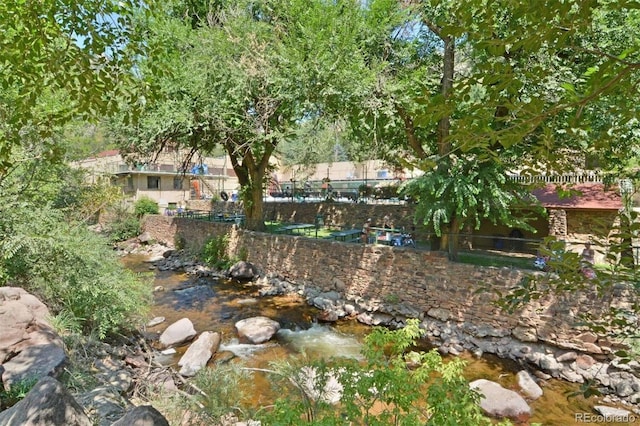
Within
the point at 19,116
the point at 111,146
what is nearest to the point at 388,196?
the point at 111,146

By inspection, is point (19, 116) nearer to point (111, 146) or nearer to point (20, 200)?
point (20, 200)

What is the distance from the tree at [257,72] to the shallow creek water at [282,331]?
529 centimetres

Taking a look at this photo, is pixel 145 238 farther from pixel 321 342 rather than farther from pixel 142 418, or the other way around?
pixel 142 418

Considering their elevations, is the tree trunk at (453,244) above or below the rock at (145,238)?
above

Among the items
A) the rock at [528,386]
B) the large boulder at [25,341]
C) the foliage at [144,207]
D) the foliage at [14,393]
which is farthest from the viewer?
the foliage at [144,207]

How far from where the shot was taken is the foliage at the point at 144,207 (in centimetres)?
2398

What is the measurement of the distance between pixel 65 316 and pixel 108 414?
2.88 m

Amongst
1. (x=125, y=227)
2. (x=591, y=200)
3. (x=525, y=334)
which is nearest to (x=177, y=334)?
(x=525, y=334)

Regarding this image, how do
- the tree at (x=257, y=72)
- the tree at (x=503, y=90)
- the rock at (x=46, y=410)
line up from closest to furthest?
the tree at (x=503, y=90), the rock at (x=46, y=410), the tree at (x=257, y=72)

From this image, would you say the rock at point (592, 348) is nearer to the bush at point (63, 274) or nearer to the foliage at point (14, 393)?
the bush at point (63, 274)

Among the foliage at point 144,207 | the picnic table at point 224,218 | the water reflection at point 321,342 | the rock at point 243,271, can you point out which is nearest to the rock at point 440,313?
the water reflection at point 321,342

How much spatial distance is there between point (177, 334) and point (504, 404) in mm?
7493

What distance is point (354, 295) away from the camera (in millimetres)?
11609

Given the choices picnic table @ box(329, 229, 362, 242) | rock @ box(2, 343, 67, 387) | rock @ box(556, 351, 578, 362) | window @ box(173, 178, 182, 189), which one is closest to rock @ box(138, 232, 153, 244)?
window @ box(173, 178, 182, 189)
